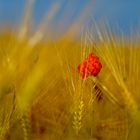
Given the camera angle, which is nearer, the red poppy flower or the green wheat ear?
the green wheat ear

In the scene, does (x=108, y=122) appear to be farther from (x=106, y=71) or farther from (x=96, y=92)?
(x=106, y=71)

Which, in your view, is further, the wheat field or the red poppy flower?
the red poppy flower

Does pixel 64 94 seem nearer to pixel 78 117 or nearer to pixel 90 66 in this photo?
pixel 90 66

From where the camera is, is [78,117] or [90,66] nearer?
[78,117]

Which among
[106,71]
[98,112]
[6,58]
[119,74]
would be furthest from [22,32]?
[106,71]

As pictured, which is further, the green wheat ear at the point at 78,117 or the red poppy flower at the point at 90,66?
the red poppy flower at the point at 90,66

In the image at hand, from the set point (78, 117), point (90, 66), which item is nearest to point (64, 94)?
point (90, 66)

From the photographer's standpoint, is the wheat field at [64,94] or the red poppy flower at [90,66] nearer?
the wheat field at [64,94]

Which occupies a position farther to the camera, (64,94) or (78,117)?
(64,94)
